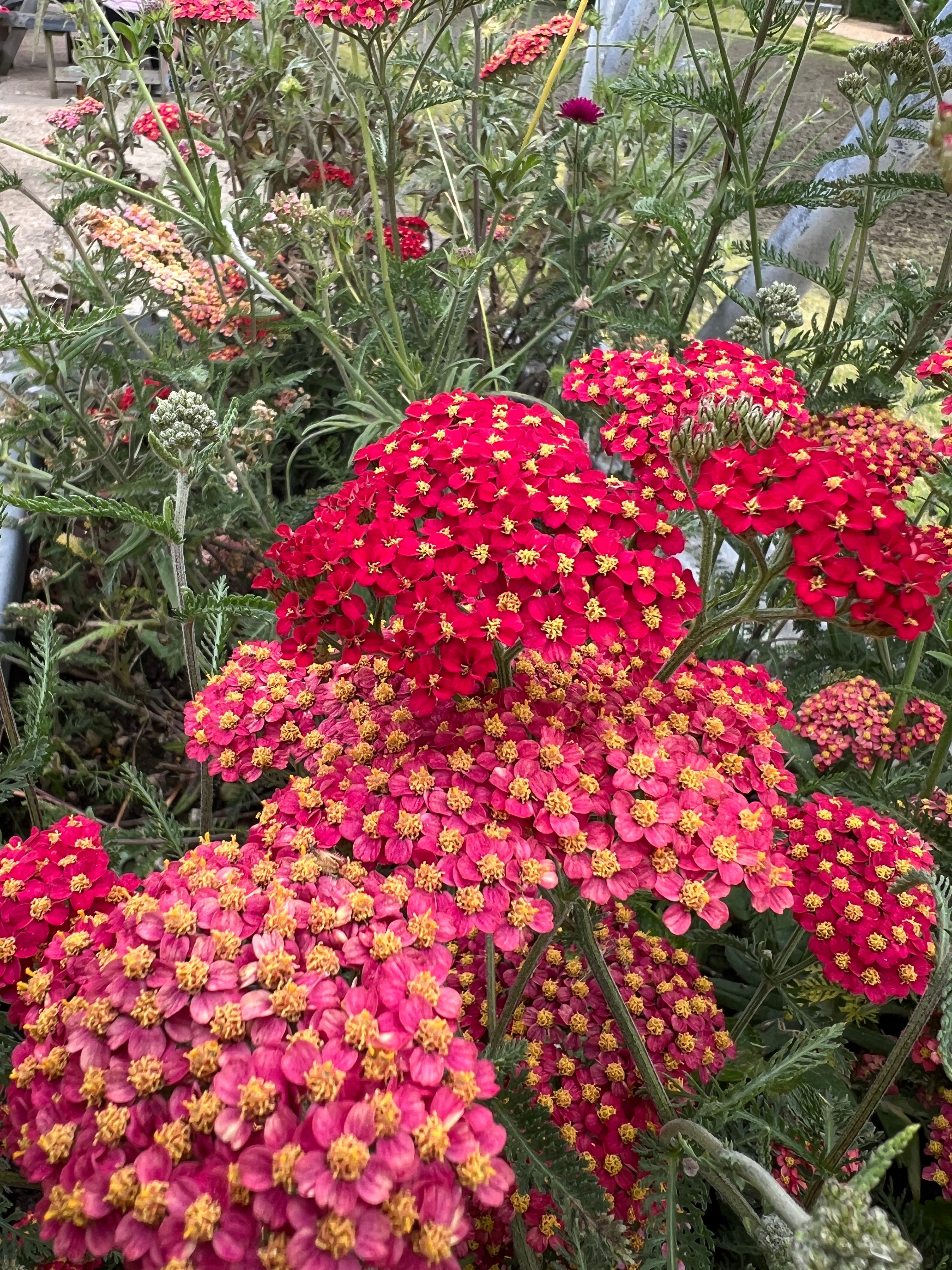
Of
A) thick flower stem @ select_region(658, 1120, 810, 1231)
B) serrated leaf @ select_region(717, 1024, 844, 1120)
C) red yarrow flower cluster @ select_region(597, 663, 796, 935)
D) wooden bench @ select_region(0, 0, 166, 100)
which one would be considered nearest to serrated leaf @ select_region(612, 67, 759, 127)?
red yarrow flower cluster @ select_region(597, 663, 796, 935)

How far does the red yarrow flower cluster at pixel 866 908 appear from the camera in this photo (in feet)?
3.87

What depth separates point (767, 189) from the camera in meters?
1.89

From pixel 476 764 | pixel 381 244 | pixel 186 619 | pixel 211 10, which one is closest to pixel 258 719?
pixel 186 619

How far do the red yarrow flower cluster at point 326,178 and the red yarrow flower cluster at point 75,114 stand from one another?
2.24ft

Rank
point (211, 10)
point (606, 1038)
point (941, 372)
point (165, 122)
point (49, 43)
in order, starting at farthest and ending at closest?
1. point (49, 43)
2. point (165, 122)
3. point (211, 10)
4. point (941, 372)
5. point (606, 1038)

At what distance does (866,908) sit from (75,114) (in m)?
2.95

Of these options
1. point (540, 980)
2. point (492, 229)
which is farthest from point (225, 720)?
point (492, 229)

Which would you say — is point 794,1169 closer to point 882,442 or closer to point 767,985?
point 767,985

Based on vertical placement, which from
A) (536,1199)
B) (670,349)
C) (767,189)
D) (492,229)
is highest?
(767,189)

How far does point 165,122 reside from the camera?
2.60 metres

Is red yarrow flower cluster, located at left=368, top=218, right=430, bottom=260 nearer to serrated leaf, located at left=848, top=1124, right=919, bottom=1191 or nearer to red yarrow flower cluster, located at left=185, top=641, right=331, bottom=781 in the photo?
red yarrow flower cluster, located at left=185, top=641, right=331, bottom=781

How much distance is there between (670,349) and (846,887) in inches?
75.2

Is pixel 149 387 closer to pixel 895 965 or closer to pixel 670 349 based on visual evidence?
pixel 670 349

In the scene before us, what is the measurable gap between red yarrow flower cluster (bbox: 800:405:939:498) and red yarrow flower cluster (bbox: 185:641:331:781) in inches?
44.7
